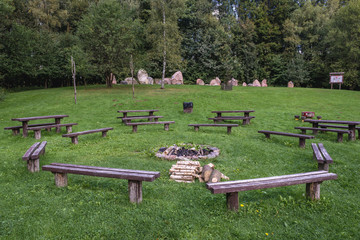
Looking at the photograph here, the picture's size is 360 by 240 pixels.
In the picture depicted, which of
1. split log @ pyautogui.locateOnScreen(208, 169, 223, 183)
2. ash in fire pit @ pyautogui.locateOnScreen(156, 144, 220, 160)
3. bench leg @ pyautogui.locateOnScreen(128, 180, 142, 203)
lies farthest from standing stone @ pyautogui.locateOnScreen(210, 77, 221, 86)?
bench leg @ pyautogui.locateOnScreen(128, 180, 142, 203)

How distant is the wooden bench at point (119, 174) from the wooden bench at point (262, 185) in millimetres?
1121

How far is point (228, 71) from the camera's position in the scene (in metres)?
36.9

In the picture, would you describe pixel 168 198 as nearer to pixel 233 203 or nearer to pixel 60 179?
pixel 233 203

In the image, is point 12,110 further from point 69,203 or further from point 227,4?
point 227,4

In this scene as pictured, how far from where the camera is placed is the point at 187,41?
36.8 meters

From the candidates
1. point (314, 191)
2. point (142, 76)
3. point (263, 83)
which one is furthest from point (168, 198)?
point (263, 83)

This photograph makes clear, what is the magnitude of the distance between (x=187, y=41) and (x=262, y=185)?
3559 centimetres

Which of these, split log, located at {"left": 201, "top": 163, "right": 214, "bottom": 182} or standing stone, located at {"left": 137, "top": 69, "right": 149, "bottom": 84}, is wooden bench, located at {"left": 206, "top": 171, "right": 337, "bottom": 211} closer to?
split log, located at {"left": 201, "top": 163, "right": 214, "bottom": 182}

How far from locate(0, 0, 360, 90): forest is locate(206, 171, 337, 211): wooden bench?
72.3 feet

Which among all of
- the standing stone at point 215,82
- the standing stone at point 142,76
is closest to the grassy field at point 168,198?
the standing stone at point 142,76

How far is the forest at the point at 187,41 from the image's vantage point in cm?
2467

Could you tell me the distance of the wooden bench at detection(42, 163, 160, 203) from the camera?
4.05 m

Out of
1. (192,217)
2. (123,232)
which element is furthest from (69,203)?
(192,217)

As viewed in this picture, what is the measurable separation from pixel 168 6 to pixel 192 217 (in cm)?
2607
